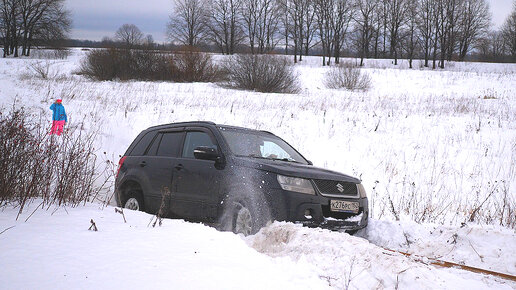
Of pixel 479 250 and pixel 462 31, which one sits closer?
pixel 479 250

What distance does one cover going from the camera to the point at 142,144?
7.23 meters

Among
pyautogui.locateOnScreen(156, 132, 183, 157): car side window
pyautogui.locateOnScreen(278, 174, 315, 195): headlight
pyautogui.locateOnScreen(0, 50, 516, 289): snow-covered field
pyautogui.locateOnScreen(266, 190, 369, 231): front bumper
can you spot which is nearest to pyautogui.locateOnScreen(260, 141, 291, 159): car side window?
pyautogui.locateOnScreen(278, 174, 315, 195): headlight

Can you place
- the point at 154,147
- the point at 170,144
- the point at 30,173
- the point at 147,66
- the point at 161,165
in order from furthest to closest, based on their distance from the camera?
the point at 147,66, the point at 154,147, the point at 170,144, the point at 161,165, the point at 30,173

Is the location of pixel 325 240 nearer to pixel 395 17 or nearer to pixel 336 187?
pixel 336 187

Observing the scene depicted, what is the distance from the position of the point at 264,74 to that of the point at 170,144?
22.6 m

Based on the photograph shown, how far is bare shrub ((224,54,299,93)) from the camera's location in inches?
1129

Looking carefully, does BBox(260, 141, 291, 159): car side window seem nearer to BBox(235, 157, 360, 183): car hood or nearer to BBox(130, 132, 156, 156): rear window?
BBox(235, 157, 360, 183): car hood

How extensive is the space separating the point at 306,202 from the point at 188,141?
88.3 inches

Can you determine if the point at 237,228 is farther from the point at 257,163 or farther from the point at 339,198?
the point at 339,198

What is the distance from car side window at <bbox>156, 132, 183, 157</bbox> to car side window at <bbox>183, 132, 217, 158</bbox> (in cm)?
18

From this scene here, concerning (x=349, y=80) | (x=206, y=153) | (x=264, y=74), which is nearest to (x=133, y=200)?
(x=206, y=153)

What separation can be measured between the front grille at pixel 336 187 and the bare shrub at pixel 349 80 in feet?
88.3

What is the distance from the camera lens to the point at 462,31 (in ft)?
187

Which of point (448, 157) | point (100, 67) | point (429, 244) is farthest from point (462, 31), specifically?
point (429, 244)
